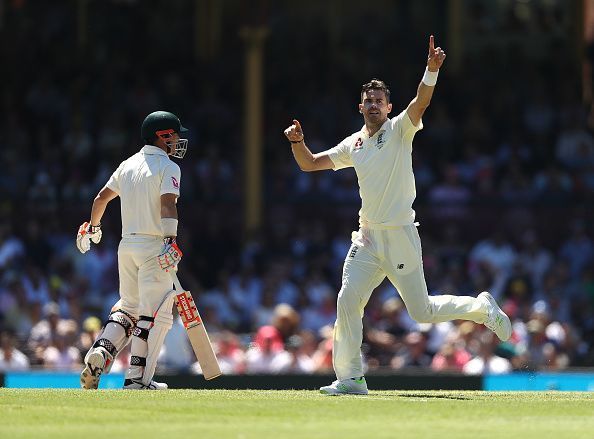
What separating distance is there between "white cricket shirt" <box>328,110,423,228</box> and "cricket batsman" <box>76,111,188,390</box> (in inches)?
52.4

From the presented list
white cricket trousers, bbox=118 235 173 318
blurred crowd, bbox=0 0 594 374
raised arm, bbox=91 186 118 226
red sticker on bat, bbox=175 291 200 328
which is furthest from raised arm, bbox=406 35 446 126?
blurred crowd, bbox=0 0 594 374

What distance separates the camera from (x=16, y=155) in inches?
812

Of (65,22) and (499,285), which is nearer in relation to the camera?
(499,285)

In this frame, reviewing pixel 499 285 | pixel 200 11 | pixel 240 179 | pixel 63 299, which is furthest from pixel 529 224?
pixel 200 11

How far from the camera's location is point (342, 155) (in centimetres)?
1059

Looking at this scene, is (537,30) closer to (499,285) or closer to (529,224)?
(529,224)

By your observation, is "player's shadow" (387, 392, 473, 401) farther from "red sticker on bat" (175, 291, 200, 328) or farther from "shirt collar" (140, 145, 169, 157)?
"shirt collar" (140, 145, 169, 157)

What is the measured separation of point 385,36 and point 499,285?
7344mm

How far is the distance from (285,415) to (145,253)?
1979 millimetres

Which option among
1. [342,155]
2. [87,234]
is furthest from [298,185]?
[342,155]

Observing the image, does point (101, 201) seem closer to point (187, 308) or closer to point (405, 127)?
point (187, 308)

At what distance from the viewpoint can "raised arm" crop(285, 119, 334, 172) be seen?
34.6 ft

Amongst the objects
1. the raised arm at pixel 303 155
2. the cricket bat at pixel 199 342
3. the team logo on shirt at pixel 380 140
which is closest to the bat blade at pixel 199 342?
the cricket bat at pixel 199 342

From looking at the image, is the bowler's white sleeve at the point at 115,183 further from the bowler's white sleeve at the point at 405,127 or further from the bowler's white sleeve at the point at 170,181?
the bowler's white sleeve at the point at 405,127
